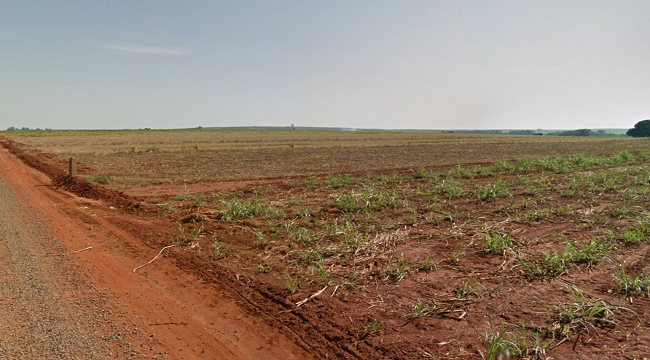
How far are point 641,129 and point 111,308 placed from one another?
144068 mm

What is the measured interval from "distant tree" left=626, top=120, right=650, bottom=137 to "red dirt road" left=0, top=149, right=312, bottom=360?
140m

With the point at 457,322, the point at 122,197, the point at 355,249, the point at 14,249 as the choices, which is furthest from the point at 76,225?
the point at 457,322

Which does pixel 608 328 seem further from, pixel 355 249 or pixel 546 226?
pixel 546 226

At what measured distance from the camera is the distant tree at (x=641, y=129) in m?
105

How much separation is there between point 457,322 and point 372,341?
103 centimetres

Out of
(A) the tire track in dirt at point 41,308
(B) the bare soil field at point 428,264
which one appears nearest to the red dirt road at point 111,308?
(A) the tire track in dirt at point 41,308

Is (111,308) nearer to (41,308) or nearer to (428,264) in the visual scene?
(41,308)

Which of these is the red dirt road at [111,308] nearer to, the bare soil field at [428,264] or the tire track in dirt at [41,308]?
the tire track in dirt at [41,308]

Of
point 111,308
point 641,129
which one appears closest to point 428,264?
point 111,308

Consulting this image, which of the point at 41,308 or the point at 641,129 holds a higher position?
the point at 641,129

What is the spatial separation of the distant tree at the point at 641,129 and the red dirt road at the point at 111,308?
5513 inches

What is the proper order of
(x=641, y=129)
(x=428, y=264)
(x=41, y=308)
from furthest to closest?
1. (x=641, y=129)
2. (x=428, y=264)
3. (x=41, y=308)

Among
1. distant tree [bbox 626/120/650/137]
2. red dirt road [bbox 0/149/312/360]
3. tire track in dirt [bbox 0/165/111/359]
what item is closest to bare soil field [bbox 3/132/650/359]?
red dirt road [bbox 0/149/312/360]

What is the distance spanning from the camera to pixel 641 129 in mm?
106750
